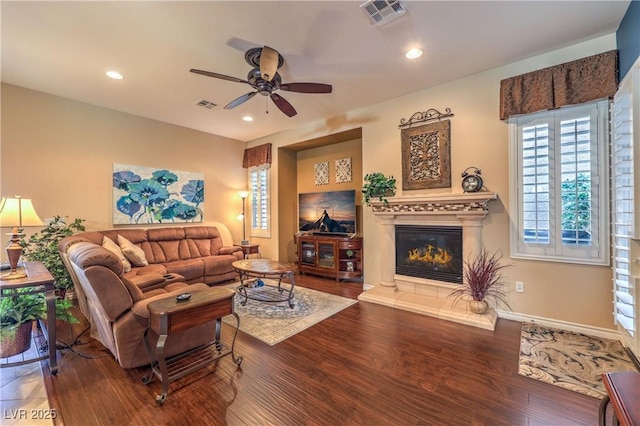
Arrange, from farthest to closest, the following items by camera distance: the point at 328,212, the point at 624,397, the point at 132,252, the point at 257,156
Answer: the point at 257,156
the point at 328,212
the point at 132,252
the point at 624,397

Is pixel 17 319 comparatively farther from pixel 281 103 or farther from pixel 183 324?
pixel 281 103

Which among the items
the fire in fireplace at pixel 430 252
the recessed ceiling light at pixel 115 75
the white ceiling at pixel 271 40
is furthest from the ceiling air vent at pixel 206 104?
the fire in fireplace at pixel 430 252

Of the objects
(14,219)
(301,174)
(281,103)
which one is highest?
(281,103)

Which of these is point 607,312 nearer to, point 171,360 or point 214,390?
point 214,390

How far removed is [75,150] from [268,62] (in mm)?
3798

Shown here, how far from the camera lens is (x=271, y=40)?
2699 millimetres

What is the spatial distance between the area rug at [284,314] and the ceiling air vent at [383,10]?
3.24 metres

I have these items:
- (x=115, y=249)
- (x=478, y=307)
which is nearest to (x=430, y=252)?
(x=478, y=307)

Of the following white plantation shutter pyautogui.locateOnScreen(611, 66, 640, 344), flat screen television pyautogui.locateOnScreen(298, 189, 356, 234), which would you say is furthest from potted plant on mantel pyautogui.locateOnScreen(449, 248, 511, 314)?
flat screen television pyautogui.locateOnScreen(298, 189, 356, 234)

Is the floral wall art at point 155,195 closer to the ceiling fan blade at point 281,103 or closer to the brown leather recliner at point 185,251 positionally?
the brown leather recliner at point 185,251

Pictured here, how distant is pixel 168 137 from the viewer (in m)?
5.23

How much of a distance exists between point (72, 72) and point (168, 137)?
6.34 ft

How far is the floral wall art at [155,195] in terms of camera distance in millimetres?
4637

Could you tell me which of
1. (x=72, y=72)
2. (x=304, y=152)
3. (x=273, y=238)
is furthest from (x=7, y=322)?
(x=304, y=152)
